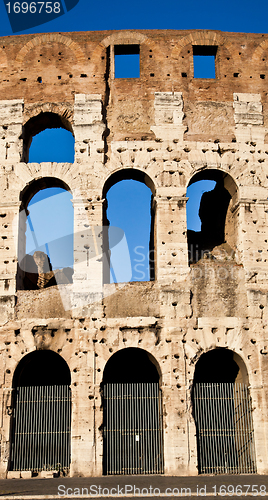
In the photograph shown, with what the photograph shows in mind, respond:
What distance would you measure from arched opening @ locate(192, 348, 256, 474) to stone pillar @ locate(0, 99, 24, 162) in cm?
683

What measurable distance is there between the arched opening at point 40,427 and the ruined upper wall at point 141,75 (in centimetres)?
612

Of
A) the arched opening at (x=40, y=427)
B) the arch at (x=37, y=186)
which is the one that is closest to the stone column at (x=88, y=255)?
the arch at (x=37, y=186)

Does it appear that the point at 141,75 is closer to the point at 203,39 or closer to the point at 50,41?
the point at 203,39

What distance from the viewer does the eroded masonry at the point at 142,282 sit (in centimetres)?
1038

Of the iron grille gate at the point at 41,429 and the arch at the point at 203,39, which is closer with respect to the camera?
the iron grille gate at the point at 41,429

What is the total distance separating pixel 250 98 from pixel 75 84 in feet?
14.3

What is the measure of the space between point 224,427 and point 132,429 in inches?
74.8

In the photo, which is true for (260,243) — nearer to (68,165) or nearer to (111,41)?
(68,165)

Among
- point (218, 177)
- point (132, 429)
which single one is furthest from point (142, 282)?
point (218, 177)

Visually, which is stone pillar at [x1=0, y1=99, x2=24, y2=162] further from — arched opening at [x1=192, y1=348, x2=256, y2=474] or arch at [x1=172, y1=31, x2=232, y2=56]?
arched opening at [x1=192, y1=348, x2=256, y2=474]

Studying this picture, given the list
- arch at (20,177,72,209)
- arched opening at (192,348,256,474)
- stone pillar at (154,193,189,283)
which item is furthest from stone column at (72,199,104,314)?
arched opening at (192,348,256,474)

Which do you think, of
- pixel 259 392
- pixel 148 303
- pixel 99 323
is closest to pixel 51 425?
pixel 99 323

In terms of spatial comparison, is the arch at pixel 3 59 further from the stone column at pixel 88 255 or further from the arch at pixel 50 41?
the stone column at pixel 88 255

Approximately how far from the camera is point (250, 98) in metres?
12.6
